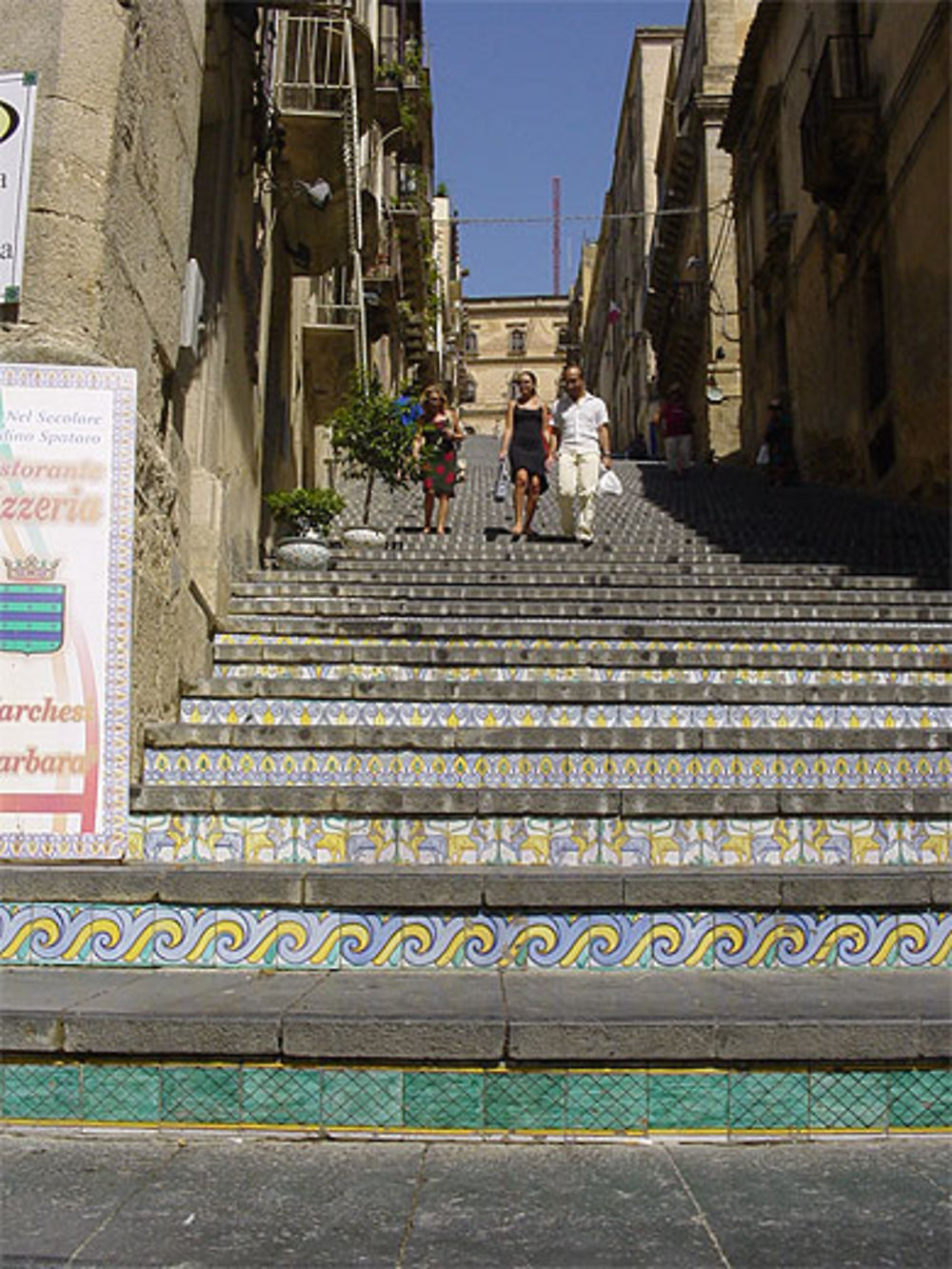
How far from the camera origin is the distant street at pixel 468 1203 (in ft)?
6.64

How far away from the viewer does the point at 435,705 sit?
521cm

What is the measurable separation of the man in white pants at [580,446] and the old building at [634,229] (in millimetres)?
25062

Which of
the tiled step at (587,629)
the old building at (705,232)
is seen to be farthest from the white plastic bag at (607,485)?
the old building at (705,232)

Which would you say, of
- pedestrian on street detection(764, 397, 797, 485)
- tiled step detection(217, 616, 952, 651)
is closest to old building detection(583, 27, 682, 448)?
pedestrian on street detection(764, 397, 797, 485)

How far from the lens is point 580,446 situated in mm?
9672

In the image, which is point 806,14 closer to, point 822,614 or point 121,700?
point 822,614

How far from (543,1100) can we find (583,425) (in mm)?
7728

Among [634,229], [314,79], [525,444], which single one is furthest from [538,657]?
[634,229]

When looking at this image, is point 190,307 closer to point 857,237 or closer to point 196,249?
point 196,249

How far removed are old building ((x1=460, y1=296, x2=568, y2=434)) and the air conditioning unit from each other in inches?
2224

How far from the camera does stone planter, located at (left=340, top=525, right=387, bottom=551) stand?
33.2 feet

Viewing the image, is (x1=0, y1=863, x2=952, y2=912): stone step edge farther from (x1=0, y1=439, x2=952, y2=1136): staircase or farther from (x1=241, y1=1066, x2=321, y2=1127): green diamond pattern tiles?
(x1=241, y1=1066, x2=321, y2=1127): green diamond pattern tiles

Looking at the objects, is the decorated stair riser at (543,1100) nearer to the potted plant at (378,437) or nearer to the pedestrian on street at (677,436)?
the potted plant at (378,437)

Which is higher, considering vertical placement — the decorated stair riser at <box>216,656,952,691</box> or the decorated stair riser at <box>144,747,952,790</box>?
the decorated stair riser at <box>216,656,952,691</box>
